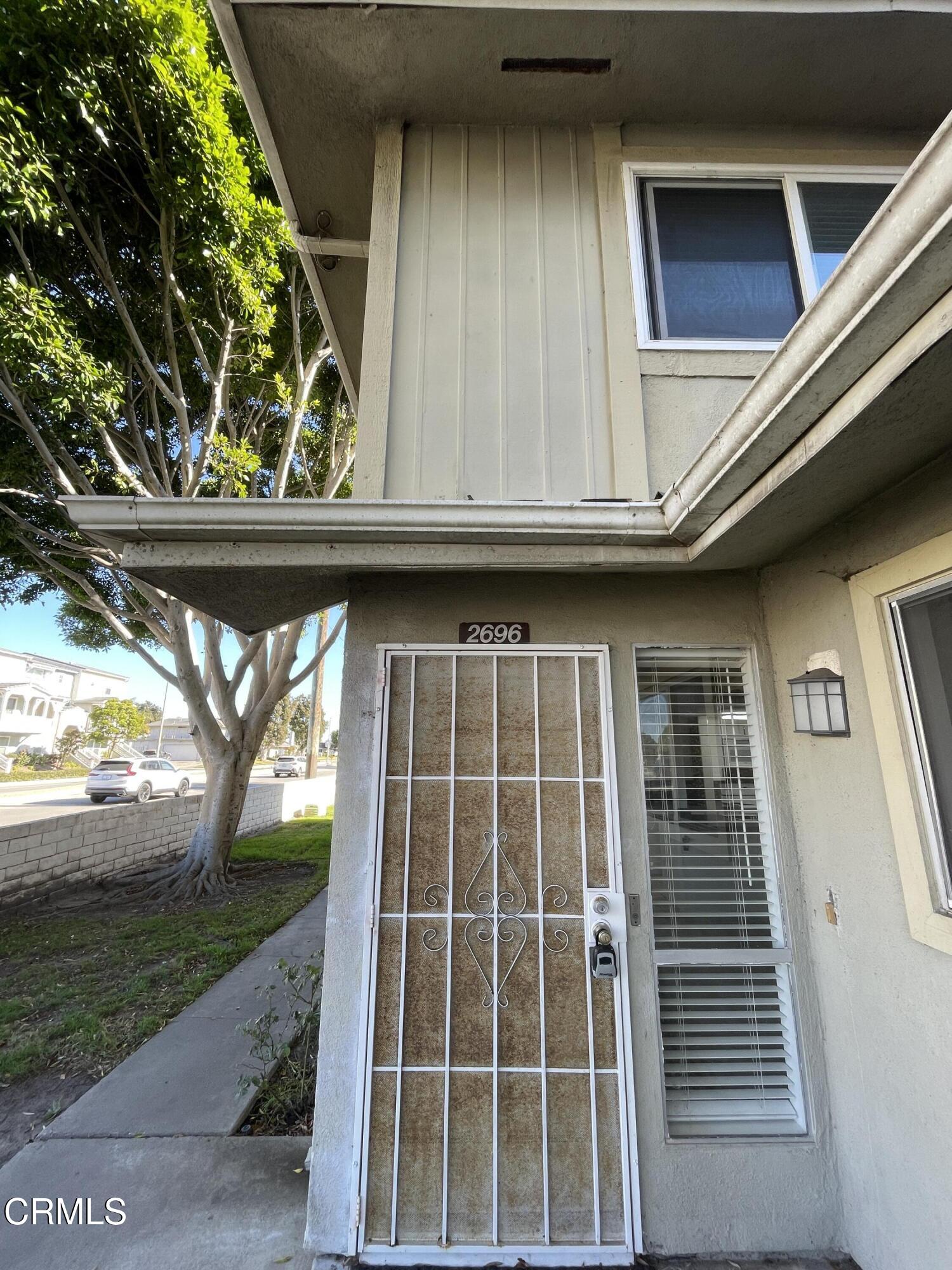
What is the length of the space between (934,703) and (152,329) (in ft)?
27.5

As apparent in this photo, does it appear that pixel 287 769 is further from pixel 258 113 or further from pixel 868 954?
pixel 868 954

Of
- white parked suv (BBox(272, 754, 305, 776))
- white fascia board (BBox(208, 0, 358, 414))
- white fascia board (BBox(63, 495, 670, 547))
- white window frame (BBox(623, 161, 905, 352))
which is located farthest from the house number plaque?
white parked suv (BBox(272, 754, 305, 776))

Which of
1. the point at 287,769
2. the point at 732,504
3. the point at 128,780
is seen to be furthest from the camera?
the point at 287,769

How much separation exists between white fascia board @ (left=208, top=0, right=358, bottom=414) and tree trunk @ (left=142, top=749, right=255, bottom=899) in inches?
251

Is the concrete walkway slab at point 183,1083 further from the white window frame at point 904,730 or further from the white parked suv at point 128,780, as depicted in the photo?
the white parked suv at point 128,780

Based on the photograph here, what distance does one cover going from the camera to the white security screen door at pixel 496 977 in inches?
88.7

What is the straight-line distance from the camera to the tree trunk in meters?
7.76

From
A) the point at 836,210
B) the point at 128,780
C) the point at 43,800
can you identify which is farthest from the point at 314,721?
the point at 836,210

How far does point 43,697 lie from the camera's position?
44.9 metres

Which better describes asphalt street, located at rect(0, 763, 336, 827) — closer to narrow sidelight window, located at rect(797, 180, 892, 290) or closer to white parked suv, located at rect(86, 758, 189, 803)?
white parked suv, located at rect(86, 758, 189, 803)

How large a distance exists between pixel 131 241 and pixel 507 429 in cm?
617

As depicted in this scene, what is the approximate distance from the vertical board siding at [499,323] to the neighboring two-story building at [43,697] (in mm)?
39913

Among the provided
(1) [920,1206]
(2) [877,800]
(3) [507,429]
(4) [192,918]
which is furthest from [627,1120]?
(4) [192,918]
